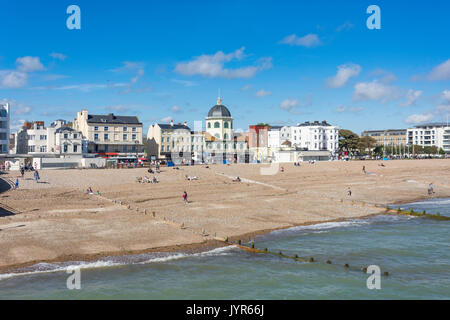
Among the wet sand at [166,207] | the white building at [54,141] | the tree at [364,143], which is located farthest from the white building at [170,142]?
the tree at [364,143]

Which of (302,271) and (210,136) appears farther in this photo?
(210,136)

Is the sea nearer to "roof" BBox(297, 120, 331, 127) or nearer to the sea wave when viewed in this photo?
the sea wave

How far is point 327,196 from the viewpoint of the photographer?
44312 millimetres

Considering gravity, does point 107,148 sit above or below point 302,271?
above

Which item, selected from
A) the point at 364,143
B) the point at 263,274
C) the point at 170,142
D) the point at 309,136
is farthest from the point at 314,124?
the point at 263,274

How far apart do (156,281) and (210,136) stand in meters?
75.9

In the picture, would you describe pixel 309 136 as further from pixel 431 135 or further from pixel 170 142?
pixel 431 135

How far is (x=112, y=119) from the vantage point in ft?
264

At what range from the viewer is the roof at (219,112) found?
92500 mm

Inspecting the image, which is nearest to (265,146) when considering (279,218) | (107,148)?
(107,148)

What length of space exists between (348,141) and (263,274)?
105 meters
